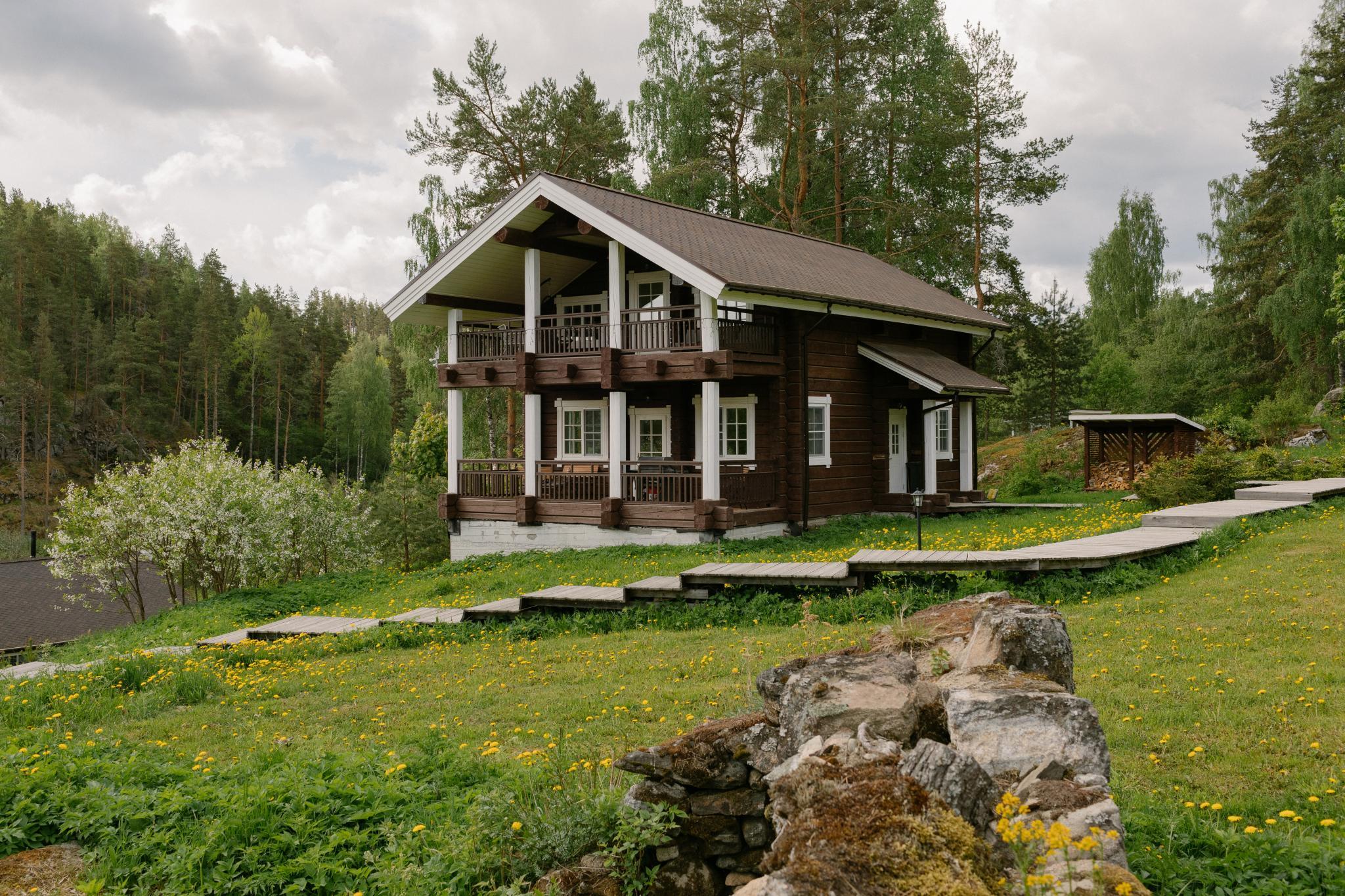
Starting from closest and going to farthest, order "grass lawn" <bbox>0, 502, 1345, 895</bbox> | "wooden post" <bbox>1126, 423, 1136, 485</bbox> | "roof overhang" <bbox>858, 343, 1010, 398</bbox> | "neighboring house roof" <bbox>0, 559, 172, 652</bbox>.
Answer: "grass lawn" <bbox>0, 502, 1345, 895</bbox> < "roof overhang" <bbox>858, 343, 1010, 398</bbox> < "neighboring house roof" <bbox>0, 559, 172, 652</bbox> < "wooden post" <bbox>1126, 423, 1136, 485</bbox>

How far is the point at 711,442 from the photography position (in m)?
19.8

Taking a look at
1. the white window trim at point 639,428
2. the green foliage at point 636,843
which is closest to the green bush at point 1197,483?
the white window trim at point 639,428

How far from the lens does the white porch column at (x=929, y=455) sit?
2364 cm

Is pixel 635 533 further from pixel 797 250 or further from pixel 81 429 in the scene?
pixel 81 429

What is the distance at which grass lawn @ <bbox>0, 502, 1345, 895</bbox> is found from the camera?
4.72m

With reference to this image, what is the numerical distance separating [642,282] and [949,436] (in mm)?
9519

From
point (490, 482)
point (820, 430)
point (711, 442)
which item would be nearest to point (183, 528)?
point (490, 482)

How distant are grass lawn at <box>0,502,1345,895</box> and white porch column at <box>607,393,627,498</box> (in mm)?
8316

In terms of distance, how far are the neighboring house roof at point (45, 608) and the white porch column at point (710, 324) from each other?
52.2 feet

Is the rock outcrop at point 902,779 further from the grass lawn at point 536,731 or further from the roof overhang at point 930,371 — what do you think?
the roof overhang at point 930,371

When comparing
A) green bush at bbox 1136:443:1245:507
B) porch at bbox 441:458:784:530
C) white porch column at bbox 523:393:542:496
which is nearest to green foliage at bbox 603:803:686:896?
porch at bbox 441:458:784:530

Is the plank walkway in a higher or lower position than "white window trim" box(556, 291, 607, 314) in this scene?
lower

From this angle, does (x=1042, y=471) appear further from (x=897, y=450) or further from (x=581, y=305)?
(x=581, y=305)

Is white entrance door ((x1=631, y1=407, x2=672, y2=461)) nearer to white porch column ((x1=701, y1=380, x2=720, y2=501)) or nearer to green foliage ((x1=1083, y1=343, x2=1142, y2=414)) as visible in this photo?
white porch column ((x1=701, y1=380, x2=720, y2=501))
